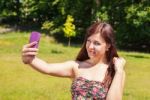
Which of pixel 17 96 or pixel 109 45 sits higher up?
Answer: pixel 109 45

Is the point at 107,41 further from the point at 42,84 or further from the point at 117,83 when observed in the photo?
the point at 42,84

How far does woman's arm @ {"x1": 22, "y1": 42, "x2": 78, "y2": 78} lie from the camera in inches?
181

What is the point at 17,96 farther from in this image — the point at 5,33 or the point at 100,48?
the point at 5,33

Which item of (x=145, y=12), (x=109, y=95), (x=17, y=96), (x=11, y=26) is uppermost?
(x=109, y=95)

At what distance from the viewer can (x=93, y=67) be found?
511 cm

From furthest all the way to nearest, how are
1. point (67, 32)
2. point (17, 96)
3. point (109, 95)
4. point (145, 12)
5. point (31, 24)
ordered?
point (31, 24)
point (67, 32)
point (145, 12)
point (17, 96)
point (109, 95)

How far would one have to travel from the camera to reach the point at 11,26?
8256 cm

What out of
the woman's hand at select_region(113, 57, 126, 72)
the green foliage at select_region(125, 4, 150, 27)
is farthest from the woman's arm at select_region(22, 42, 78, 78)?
the green foliage at select_region(125, 4, 150, 27)

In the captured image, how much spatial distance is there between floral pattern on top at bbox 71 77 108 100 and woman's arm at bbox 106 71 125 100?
0.07 meters

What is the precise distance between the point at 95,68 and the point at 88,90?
304 mm

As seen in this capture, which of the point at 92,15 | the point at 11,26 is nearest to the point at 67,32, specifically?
the point at 92,15

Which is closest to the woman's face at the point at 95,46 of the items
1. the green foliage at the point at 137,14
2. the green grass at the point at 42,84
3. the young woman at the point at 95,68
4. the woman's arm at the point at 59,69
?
the young woman at the point at 95,68

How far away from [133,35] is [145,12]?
424 centimetres

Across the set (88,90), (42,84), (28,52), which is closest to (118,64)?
(88,90)
